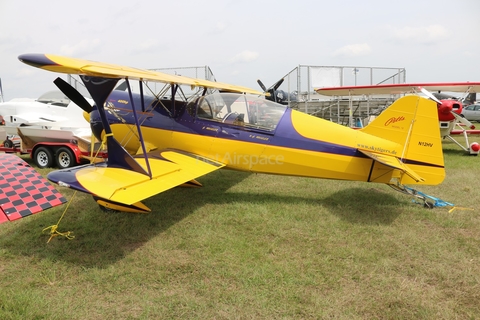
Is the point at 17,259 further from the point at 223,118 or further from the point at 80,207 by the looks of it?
the point at 223,118

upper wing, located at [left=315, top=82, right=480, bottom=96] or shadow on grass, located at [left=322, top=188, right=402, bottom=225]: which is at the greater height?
upper wing, located at [left=315, top=82, right=480, bottom=96]

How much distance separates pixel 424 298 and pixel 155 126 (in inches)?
192

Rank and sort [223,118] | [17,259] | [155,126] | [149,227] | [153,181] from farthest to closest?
[155,126] → [223,118] → [149,227] → [153,181] → [17,259]

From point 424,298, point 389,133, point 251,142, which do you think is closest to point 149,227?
point 251,142

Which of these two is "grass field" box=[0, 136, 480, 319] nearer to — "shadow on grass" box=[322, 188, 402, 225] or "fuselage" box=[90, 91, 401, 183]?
"shadow on grass" box=[322, 188, 402, 225]

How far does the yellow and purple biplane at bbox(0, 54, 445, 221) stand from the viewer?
4348 millimetres

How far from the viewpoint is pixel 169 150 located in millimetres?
5691

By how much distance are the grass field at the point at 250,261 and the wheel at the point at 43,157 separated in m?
3.09

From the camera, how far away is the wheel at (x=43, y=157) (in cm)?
802

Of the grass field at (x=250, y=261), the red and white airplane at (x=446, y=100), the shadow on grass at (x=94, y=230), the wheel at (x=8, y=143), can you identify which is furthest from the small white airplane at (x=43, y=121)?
the red and white airplane at (x=446, y=100)

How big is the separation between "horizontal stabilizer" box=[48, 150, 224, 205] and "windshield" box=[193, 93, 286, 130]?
0.90m

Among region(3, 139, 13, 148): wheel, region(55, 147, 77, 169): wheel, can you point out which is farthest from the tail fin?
region(3, 139, 13, 148): wheel

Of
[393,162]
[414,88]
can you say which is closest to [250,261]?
[393,162]

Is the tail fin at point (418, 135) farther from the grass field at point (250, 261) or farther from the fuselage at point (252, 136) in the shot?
the grass field at point (250, 261)
